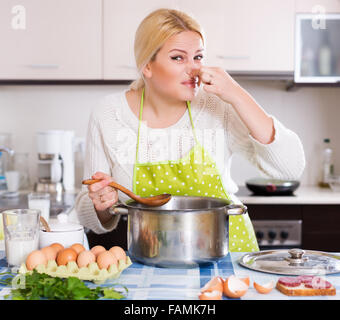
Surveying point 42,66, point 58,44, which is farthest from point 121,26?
point 42,66

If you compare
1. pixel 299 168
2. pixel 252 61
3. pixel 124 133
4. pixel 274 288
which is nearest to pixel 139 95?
pixel 124 133

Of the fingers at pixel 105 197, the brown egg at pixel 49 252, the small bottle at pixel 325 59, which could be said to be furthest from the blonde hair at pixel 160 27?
the small bottle at pixel 325 59

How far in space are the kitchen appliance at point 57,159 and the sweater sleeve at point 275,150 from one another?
3.88 feet

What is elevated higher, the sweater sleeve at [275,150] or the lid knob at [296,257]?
the sweater sleeve at [275,150]

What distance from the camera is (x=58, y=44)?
2336 millimetres

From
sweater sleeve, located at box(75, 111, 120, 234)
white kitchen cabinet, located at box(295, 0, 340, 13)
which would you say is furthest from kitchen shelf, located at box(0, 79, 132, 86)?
sweater sleeve, located at box(75, 111, 120, 234)

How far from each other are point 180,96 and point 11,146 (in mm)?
1539

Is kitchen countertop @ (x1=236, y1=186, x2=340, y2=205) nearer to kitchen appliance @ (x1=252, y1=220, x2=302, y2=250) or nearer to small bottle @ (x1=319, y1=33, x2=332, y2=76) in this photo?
kitchen appliance @ (x1=252, y1=220, x2=302, y2=250)

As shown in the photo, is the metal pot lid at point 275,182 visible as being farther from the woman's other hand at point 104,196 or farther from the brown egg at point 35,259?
the brown egg at point 35,259

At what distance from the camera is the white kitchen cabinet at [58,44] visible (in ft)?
7.66

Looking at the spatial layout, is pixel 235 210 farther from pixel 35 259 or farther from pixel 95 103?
pixel 95 103

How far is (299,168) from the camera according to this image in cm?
127
